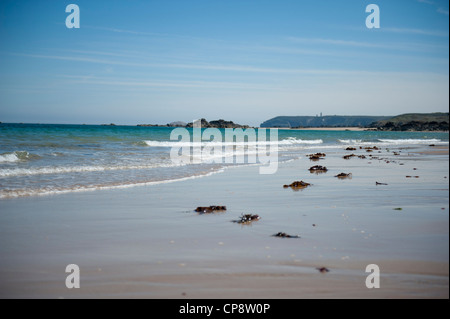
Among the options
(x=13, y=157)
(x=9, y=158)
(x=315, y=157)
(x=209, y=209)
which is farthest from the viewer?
(x=315, y=157)

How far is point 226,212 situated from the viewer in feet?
20.1

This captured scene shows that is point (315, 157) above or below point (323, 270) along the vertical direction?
above

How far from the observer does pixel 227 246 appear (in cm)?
426

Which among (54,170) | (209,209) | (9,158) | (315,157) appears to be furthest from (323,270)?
(315,157)

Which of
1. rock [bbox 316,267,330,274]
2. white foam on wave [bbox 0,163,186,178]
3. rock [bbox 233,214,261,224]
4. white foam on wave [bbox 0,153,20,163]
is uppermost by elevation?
white foam on wave [bbox 0,153,20,163]

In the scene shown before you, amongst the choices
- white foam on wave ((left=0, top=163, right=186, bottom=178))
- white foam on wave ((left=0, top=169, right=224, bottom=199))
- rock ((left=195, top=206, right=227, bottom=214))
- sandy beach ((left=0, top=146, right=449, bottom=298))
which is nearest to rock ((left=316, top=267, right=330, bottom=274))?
sandy beach ((left=0, top=146, right=449, bottom=298))

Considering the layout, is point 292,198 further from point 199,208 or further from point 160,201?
point 160,201

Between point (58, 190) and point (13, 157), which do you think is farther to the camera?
point (13, 157)

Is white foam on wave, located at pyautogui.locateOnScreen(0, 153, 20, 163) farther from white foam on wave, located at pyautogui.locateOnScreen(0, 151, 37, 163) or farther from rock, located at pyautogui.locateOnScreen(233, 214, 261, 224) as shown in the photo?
rock, located at pyautogui.locateOnScreen(233, 214, 261, 224)

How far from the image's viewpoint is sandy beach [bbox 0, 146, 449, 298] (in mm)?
3131

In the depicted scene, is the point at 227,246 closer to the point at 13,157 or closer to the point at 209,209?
the point at 209,209

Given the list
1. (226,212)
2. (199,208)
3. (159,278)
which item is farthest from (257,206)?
(159,278)

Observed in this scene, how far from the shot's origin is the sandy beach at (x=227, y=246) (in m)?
3.13

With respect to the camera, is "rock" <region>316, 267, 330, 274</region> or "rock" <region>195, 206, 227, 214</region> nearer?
"rock" <region>316, 267, 330, 274</region>
